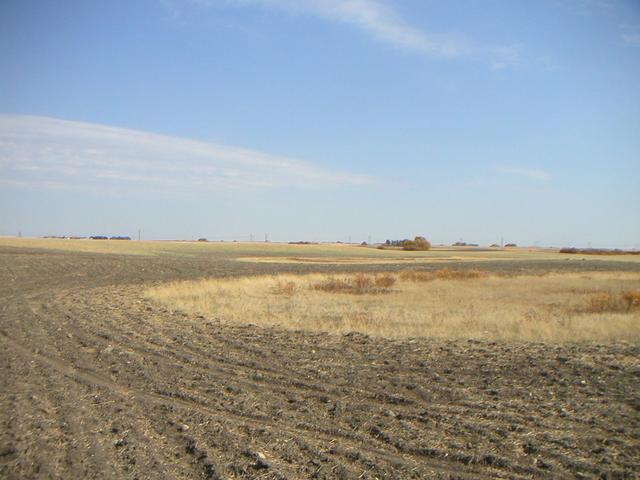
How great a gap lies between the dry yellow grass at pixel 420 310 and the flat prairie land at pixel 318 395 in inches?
6.6

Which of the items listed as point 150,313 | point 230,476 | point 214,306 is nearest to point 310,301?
point 214,306

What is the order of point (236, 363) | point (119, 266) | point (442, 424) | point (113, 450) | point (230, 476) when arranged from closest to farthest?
point (230, 476) → point (113, 450) → point (442, 424) → point (236, 363) → point (119, 266)

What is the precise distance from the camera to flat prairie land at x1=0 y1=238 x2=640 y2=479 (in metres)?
5.91

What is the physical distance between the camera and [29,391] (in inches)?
335

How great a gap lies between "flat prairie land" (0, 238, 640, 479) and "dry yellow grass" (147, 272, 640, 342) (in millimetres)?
167

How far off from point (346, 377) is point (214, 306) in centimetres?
1182

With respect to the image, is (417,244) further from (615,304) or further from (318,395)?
(318,395)

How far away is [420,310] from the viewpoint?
20.3 metres

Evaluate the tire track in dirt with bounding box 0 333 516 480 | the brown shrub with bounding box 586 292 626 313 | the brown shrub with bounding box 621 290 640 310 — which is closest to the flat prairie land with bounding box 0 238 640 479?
the tire track in dirt with bounding box 0 333 516 480

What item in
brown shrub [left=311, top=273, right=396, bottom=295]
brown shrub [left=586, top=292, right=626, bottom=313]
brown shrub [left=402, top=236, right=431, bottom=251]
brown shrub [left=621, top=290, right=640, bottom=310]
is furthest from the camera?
brown shrub [left=402, top=236, right=431, bottom=251]

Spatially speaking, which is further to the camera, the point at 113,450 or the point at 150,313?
the point at 150,313

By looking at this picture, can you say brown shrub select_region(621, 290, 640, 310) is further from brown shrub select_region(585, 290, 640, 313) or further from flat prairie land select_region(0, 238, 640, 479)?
flat prairie land select_region(0, 238, 640, 479)

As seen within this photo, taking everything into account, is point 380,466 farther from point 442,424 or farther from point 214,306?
point 214,306

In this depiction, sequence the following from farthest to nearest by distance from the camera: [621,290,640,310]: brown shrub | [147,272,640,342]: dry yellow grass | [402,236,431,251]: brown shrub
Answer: [402,236,431,251]: brown shrub, [621,290,640,310]: brown shrub, [147,272,640,342]: dry yellow grass
